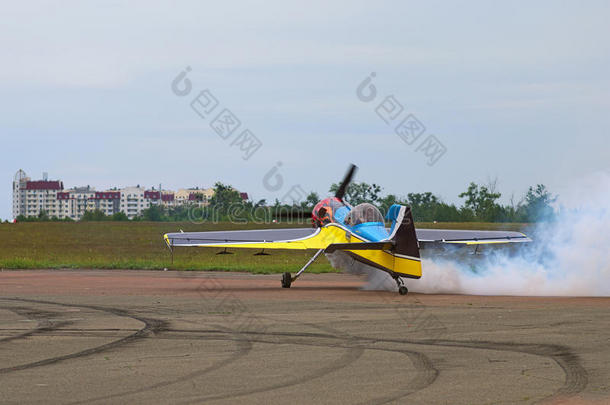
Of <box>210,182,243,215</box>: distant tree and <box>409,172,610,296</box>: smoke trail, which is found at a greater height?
<box>210,182,243,215</box>: distant tree

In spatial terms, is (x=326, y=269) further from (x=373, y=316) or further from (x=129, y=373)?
(x=129, y=373)

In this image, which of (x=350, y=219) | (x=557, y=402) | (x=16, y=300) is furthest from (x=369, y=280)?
(x=557, y=402)

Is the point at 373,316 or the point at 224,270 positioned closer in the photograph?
the point at 373,316

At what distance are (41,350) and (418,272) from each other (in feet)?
43.1

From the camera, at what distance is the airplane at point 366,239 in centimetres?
2375

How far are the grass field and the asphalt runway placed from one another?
19.4m

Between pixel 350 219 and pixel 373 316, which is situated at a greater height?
pixel 350 219

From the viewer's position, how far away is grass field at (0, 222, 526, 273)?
42500 mm

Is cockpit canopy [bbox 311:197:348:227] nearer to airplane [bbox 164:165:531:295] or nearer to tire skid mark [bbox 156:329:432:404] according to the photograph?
airplane [bbox 164:165:531:295]

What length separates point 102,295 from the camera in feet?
77.2

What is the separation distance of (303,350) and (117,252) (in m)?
54.1

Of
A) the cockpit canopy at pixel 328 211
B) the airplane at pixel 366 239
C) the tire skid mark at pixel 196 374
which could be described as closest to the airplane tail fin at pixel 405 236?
the airplane at pixel 366 239

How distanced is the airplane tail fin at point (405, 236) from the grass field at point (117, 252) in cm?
1519

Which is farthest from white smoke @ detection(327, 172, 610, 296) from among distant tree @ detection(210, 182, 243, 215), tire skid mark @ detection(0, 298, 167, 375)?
distant tree @ detection(210, 182, 243, 215)
